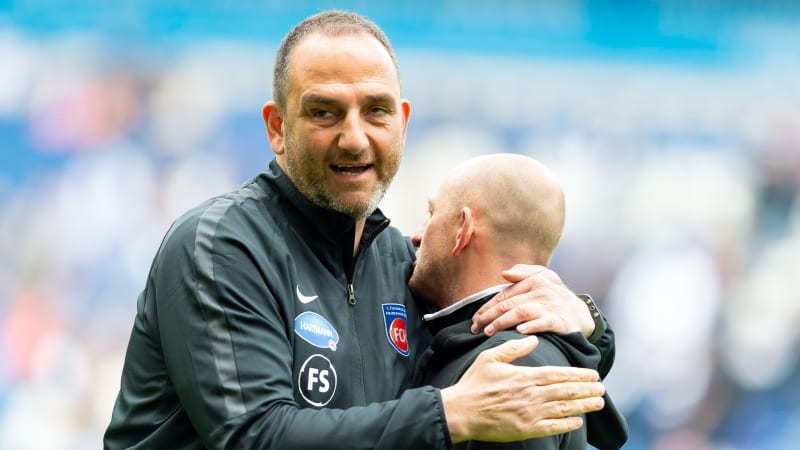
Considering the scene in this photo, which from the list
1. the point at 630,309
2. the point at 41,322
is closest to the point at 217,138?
the point at 41,322

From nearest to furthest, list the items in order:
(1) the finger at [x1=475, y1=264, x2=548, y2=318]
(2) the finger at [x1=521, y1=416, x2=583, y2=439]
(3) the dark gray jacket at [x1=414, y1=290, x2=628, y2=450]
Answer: (2) the finger at [x1=521, y1=416, x2=583, y2=439] → (3) the dark gray jacket at [x1=414, y1=290, x2=628, y2=450] → (1) the finger at [x1=475, y1=264, x2=548, y2=318]

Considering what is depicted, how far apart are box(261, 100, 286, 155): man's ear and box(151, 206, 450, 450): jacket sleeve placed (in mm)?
443

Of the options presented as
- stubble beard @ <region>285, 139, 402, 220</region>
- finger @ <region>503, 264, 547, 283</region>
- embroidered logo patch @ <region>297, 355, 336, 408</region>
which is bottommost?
embroidered logo patch @ <region>297, 355, 336, 408</region>

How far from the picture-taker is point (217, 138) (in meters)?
7.54

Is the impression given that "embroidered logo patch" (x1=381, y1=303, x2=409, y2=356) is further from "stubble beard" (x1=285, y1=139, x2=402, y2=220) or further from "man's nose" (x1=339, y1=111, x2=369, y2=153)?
"man's nose" (x1=339, y1=111, x2=369, y2=153)

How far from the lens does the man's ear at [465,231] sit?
3121 mm

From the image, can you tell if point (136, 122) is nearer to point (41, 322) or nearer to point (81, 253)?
point (81, 253)

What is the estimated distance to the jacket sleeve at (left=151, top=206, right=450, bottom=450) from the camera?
8.04ft

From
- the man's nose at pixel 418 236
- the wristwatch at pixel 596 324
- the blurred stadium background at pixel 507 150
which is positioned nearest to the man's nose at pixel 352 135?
the man's nose at pixel 418 236

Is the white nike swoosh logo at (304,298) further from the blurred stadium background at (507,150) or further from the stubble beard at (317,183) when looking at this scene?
the blurred stadium background at (507,150)

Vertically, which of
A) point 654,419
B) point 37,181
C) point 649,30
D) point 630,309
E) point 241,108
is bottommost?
point 654,419

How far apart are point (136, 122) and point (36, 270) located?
1.20 m

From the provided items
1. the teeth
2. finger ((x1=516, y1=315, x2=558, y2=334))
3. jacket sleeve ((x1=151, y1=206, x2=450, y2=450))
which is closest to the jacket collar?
the teeth

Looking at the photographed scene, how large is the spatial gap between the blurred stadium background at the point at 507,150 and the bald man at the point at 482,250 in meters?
4.14
